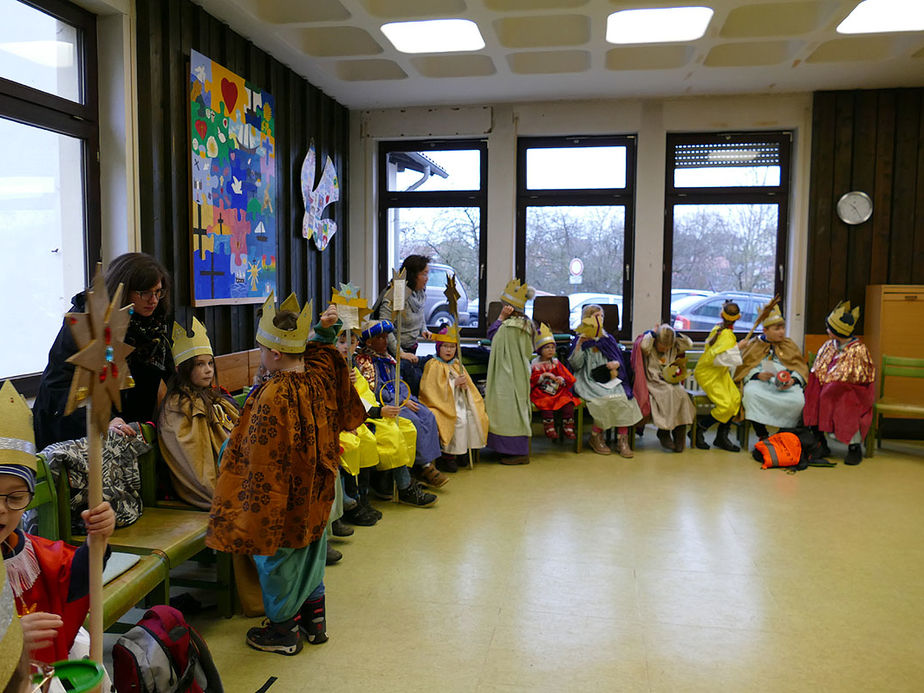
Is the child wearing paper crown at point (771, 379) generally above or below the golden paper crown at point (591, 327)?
below

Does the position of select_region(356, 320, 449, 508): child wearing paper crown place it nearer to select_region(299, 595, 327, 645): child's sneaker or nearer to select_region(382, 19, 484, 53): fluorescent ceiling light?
select_region(299, 595, 327, 645): child's sneaker

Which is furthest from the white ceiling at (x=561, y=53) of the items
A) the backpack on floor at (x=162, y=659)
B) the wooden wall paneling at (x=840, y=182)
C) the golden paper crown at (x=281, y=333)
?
the backpack on floor at (x=162, y=659)

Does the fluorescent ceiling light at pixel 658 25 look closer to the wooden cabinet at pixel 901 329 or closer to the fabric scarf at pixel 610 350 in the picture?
the fabric scarf at pixel 610 350

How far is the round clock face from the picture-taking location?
5.88 meters

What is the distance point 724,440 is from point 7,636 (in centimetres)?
519

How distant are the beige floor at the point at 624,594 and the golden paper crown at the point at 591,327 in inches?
48.8

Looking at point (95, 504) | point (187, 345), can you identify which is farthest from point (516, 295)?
point (95, 504)

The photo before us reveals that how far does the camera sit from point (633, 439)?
531cm

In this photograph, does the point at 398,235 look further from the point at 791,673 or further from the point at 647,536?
the point at 791,673

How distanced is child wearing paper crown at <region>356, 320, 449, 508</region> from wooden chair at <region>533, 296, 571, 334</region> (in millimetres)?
2138

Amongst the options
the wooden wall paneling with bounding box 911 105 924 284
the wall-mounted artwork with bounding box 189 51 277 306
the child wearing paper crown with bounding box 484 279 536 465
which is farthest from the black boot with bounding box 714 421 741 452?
the wall-mounted artwork with bounding box 189 51 277 306

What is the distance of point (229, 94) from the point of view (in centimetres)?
438

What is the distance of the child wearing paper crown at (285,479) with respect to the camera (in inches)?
85.6

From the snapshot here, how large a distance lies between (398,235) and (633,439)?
10.1 feet
